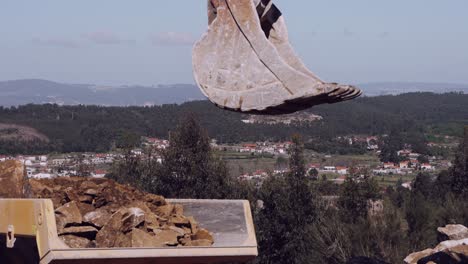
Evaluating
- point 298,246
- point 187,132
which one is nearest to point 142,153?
point 187,132

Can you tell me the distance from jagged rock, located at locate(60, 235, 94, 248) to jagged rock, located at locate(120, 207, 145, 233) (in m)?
0.26

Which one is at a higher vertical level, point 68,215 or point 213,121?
point 68,215

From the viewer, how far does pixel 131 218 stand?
6.12m

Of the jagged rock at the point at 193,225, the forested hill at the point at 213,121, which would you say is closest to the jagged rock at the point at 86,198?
the jagged rock at the point at 193,225

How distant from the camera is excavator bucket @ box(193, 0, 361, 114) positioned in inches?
200

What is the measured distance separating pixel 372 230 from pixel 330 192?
989cm

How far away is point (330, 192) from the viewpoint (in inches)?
1253

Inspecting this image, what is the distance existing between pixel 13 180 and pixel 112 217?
108 centimetres

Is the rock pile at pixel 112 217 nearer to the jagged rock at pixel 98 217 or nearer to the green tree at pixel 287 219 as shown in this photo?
the jagged rock at pixel 98 217

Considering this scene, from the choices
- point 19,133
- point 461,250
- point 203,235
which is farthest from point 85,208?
point 19,133

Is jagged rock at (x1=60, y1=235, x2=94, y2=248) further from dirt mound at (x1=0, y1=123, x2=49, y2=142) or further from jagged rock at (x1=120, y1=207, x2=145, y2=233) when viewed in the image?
dirt mound at (x1=0, y1=123, x2=49, y2=142)

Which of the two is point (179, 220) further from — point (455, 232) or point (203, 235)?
point (455, 232)

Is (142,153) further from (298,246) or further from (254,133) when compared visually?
(254,133)

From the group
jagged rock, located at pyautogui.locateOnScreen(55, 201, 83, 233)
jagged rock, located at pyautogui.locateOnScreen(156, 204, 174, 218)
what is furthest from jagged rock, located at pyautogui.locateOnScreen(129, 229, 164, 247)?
jagged rock, located at pyautogui.locateOnScreen(156, 204, 174, 218)
